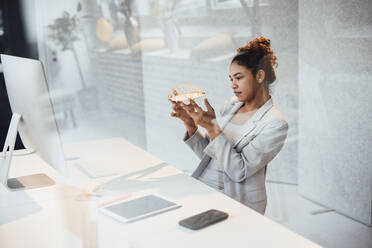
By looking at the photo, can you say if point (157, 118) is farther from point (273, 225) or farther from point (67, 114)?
point (273, 225)

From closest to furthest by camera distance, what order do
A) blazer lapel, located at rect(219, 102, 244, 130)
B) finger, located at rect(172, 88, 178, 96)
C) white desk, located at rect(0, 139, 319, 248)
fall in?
1. white desk, located at rect(0, 139, 319, 248)
2. blazer lapel, located at rect(219, 102, 244, 130)
3. finger, located at rect(172, 88, 178, 96)

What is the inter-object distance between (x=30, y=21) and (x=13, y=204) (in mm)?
2021

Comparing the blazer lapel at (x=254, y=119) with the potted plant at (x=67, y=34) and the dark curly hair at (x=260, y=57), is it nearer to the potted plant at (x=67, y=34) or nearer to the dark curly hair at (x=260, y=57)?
the dark curly hair at (x=260, y=57)

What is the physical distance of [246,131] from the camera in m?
2.00

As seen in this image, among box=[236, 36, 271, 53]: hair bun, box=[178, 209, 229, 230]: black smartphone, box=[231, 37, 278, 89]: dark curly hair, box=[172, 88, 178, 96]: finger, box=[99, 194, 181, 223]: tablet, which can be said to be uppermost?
box=[236, 36, 271, 53]: hair bun

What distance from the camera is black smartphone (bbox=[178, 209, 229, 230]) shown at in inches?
54.6

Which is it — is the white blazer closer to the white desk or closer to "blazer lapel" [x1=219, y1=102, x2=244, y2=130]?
"blazer lapel" [x1=219, y1=102, x2=244, y2=130]

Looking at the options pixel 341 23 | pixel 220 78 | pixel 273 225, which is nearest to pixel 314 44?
pixel 341 23

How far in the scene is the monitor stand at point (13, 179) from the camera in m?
1.82

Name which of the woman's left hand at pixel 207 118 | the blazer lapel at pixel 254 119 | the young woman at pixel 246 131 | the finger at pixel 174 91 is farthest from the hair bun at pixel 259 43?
the finger at pixel 174 91

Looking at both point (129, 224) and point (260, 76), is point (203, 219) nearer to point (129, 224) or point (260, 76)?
point (129, 224)

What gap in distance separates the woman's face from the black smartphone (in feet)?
2.14

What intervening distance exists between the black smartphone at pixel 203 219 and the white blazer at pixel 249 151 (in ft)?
1.63

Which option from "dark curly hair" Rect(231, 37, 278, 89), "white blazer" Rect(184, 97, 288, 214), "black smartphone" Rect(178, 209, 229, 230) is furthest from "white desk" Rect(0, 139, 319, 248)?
"dark curly hair" Rect(231, 37, 278, 89)
